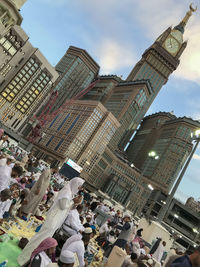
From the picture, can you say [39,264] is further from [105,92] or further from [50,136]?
[105,92]

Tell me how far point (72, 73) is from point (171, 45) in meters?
82.9

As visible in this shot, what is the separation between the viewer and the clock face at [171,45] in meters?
165

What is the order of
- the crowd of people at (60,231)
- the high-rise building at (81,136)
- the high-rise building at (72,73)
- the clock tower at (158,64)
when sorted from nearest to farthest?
the crowd of people at (60,231), the high-rise building at (81,136), the clock tower at (158,64), the high-rise building at (72,73)

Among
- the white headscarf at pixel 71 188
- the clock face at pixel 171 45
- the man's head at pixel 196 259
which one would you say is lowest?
the white headscarf at pixel 71 188

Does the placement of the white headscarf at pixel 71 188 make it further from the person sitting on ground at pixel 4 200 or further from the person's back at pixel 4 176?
the person's back at pixel 4 176

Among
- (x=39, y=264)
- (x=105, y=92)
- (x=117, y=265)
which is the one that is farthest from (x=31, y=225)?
(x=105, y=92)

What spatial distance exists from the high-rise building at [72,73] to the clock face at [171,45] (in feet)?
201

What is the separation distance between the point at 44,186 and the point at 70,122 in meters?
82.0

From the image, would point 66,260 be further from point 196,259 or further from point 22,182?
point 22,182

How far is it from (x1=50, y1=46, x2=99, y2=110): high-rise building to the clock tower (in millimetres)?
36000

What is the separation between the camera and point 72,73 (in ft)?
529

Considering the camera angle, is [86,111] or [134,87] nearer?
[86,111]

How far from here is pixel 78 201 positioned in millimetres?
6824

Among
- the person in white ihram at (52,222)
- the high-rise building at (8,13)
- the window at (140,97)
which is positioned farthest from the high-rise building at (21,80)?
the person in white ihram at (52,222)
